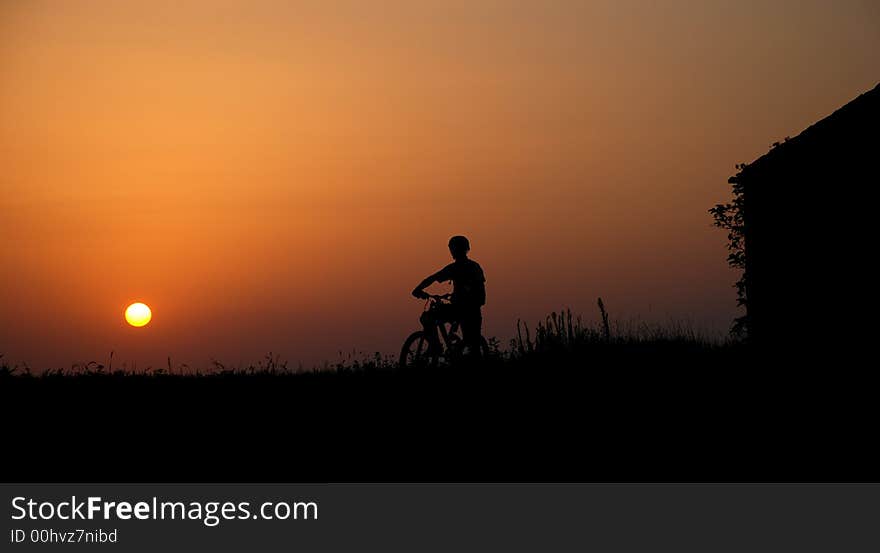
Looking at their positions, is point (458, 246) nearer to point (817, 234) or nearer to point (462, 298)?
point (462, 298)

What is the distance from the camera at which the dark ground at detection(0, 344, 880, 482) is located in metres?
8.62

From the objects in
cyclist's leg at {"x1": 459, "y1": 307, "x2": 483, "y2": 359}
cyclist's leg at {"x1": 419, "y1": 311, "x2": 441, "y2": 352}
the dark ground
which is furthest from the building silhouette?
cyclist's leg at {"x1": 419, "y1": 311, "x2": 441, "y2": 352}

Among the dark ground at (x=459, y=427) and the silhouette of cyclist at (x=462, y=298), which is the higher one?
the silhouette of cyclist at (x=462, y=298)

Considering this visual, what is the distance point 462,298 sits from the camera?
52.0 ft

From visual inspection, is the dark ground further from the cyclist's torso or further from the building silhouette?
the building silhouette

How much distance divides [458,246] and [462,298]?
81 cm

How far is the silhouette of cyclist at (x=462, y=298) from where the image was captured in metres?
15.7

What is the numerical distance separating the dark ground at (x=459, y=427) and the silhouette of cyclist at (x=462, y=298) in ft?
1.91

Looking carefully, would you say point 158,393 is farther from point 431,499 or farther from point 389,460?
point 431,499

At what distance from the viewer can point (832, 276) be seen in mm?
18047

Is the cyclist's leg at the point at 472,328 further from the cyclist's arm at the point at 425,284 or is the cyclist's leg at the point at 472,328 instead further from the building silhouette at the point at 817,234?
the building silhouette at the point at 817,234

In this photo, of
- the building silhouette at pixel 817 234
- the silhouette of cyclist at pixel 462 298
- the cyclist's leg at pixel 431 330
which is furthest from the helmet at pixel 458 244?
the building silhouette at pixel 817 234

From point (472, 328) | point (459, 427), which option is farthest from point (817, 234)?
point (459, 427)

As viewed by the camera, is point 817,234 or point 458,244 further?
point 817,234
